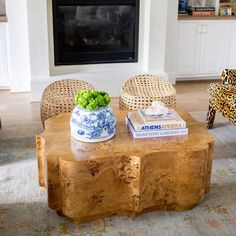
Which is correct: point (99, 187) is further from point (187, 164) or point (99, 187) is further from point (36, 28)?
point (36, 28)

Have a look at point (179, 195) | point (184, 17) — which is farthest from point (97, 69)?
point (179, 195)

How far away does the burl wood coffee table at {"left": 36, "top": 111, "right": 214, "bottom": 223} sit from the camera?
209 centimetres

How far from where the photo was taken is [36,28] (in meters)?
4.07

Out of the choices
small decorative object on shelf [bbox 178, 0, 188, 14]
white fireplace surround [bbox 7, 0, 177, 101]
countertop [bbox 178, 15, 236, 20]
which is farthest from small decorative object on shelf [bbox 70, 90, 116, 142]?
small decorative object on shelf [bbox 178, 0, 188, 14]

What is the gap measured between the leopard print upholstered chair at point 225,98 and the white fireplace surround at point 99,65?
3.56 feet

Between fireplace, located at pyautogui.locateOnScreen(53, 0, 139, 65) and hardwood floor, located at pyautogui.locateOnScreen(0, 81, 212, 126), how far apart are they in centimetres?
57

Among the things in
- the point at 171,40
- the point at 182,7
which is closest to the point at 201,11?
the point at 182,7

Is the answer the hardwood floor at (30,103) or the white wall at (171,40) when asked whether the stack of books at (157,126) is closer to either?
the hardwood floor at (30,103)

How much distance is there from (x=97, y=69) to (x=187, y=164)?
8.29ft

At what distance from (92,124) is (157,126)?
375 mm

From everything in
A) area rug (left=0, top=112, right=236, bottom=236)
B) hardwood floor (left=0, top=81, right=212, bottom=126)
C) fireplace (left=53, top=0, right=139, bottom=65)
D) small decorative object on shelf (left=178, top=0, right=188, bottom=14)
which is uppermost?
small decorative object on shelf (left=178, top=0, right=188, bottom=14)

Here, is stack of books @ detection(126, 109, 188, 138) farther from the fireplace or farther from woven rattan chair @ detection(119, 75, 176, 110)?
the fireplace

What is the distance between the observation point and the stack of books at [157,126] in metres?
2.28

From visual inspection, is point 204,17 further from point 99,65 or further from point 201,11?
point 99,65
